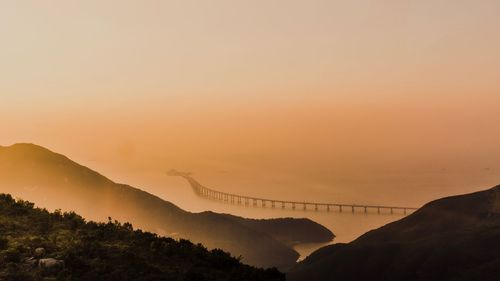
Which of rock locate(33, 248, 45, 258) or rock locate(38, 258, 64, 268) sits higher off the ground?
rock locate(33, 248, 45, 258)

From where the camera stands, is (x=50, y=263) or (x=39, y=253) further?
(x=39, y=253)

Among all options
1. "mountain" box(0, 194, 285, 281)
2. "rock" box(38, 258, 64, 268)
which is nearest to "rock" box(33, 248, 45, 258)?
"mountain" box(0, 194, 285, 281)

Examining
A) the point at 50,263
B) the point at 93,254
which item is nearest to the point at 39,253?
the point at 50,263

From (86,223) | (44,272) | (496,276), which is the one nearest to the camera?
(44,272)

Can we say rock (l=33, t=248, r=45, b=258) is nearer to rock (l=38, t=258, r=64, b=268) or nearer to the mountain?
the mountain

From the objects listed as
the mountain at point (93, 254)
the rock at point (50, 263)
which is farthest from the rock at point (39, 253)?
the rock at point (50, 263)

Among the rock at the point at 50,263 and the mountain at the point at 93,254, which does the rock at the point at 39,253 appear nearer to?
the mountain at the point at 93,254

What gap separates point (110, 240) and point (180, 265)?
5194mm

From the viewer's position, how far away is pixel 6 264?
1144 inches

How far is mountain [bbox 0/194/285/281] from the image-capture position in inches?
1147

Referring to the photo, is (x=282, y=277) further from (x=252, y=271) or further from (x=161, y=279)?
(x=161, y=279)

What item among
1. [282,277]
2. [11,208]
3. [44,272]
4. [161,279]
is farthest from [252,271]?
[11,208]

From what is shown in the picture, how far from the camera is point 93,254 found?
1234 inches

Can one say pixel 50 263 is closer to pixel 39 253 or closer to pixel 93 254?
pixel 39 253
